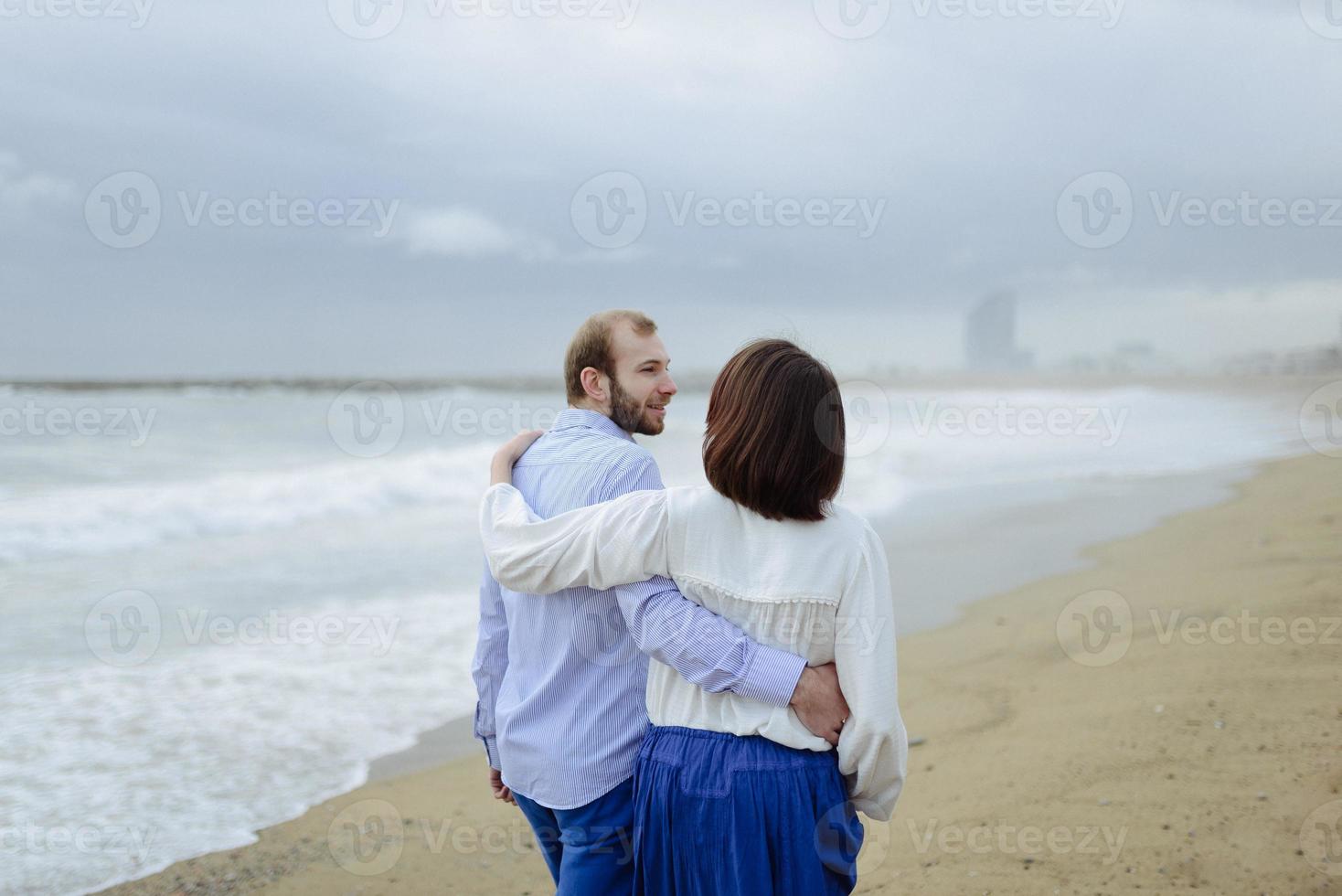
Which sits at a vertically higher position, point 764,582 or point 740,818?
→ point 764,582

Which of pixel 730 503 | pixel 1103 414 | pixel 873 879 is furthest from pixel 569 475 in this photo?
pixel 1103 414

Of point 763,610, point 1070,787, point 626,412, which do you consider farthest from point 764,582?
point 1070,787

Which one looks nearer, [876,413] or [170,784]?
[170,784]

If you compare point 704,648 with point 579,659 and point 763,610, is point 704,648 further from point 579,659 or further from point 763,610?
point 579,659

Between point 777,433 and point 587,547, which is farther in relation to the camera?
point 587,547

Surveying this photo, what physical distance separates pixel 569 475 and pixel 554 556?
261mm

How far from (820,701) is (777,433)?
0.51m

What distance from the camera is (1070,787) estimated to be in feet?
12.9

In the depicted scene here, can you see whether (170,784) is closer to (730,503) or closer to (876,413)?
(730,503)

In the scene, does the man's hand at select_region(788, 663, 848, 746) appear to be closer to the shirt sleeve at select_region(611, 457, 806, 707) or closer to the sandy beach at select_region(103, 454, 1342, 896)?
the shirt sleeve at select_region(611, 457, 806, 707)

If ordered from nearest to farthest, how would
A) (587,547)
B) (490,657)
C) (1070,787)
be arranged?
(587,547) < (490,657) < (1070,787)

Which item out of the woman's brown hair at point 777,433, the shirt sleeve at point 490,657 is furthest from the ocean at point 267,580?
the woman's brown hair at point 777,433

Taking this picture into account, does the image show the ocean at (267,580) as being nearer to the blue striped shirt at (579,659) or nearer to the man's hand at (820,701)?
the blue striped shirt at (579,659)

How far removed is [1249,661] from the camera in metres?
4.99
